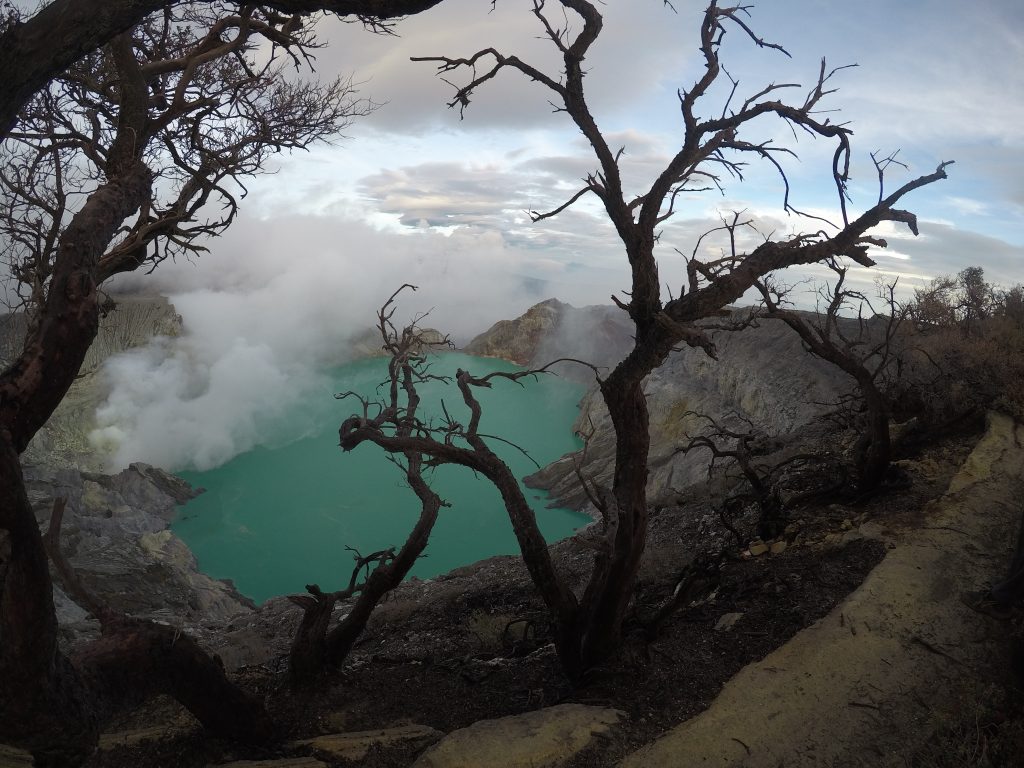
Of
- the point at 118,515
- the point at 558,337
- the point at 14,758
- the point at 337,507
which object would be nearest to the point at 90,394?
the point at 118,515

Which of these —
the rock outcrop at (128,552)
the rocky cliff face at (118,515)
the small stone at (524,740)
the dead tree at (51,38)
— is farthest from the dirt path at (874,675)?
the rock outcrop at (128,552)

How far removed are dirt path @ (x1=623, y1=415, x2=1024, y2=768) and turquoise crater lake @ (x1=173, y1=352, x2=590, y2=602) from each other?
14279 millimetres

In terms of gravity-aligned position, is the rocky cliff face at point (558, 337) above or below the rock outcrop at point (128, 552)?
above

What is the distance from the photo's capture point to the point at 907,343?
14047mm

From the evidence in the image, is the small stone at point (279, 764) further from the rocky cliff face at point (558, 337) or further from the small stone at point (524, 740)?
the rocky cliff face at point (558, 337)

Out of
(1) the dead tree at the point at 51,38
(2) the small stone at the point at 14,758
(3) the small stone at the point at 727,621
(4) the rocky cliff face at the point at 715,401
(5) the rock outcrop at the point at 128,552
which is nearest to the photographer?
(1) the dead tree at the point at 51,38

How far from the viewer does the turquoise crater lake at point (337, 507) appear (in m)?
24.0

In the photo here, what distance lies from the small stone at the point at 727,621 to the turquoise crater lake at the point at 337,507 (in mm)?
13849

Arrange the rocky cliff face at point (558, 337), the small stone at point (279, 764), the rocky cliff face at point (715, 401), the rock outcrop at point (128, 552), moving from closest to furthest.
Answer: the small stone at point (279, 764) → the rock outcrop at point (128, 552) → the rocky cliff face at point (715, 401) → the rocky cliff face at point (558, 337)

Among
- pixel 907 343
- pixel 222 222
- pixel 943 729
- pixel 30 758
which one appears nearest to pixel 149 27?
pixel 222 222

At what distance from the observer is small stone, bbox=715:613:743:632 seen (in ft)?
17.8

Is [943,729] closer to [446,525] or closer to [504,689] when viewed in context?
[504,689]

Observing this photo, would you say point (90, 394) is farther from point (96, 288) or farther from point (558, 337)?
point (96, 288)

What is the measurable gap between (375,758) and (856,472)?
6966mm
